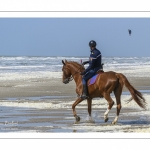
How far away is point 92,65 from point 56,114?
2.94 m

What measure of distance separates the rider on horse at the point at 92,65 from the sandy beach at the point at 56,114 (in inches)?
45.0

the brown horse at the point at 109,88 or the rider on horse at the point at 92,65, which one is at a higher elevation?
the rider on horse at the point at 92,65

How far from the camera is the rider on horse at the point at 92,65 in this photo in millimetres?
16578

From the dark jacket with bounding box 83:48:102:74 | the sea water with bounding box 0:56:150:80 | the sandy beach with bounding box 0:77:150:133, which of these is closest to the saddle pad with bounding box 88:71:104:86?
the dark jacket with bounding box 83:48:102:74

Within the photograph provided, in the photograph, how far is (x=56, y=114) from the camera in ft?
62.1

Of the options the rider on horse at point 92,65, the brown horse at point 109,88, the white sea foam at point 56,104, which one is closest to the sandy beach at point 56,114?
the white sea foam at point 56,104

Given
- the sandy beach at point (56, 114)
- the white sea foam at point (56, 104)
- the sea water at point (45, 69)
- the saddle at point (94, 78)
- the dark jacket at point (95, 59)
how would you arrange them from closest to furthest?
the sandy beach at point (56, 114)
the dark jacket at point (95, 59)
the saddle at point (94, 78)
the white sea foam at point (56, 104)
the sea water at point (45, 69)

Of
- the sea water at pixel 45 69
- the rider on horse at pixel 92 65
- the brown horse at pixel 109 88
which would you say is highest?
the rider on horse at pixel 92 65

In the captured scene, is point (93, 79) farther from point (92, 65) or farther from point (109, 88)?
point (109, 88)

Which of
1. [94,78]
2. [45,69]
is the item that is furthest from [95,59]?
[45,69]

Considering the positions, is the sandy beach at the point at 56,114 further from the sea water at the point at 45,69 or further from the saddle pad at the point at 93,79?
the sea water at the point at 45,69

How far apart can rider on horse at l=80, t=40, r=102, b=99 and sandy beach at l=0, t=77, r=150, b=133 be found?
1.14m

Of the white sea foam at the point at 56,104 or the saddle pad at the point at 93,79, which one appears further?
the white sea foam at the point at 56,104

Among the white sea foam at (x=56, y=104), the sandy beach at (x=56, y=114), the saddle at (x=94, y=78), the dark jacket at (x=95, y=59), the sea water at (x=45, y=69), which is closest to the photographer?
the sandy beach at (x=56, y=114)
